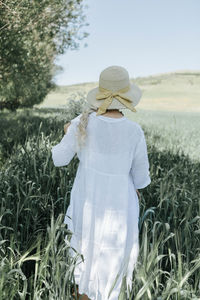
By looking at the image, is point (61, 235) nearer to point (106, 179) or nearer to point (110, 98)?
point (106, 179)

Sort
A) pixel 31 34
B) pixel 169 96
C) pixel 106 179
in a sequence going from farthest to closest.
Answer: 1. pixel 169 96
2. pixel 31 34
3. pixel 106 179

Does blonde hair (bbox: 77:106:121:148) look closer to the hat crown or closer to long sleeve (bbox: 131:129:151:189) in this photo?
the hat crown

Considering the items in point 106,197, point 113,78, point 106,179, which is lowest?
point 106,197

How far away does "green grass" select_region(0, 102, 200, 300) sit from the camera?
6.32 feet

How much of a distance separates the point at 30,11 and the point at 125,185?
6.14 metres

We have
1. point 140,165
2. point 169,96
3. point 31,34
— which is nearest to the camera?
point 140,165

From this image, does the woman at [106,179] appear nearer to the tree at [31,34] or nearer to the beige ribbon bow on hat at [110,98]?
the beige ribbon bow on hat at [110,98]

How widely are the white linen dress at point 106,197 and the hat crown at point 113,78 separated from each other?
0.23 meters

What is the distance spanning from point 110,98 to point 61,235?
4.89 feet

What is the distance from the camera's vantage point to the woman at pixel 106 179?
2.16 metres

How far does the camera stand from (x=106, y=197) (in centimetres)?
→ 222

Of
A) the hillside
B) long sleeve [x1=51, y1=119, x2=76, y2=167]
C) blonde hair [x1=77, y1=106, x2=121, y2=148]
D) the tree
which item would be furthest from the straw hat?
the hillside

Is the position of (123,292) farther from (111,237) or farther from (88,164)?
(88,164)

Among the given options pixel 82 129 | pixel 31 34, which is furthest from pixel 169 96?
pixel 82 129
